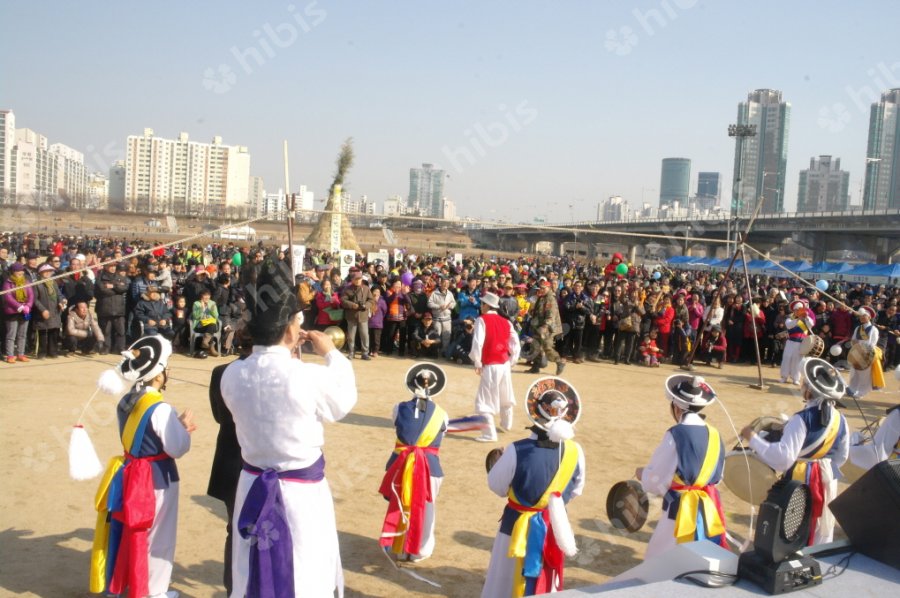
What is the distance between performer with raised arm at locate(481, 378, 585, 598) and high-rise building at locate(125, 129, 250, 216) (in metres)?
103

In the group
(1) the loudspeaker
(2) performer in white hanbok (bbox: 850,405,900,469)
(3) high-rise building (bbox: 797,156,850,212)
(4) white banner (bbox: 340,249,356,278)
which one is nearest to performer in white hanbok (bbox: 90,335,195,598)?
(1) the loudspeaker

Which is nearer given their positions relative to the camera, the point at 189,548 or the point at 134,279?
the point at 189,548

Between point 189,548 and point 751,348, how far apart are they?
1309 centimetres

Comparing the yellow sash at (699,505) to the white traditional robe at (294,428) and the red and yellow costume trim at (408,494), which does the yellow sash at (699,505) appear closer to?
the red and yellow costume trim at (408,494)

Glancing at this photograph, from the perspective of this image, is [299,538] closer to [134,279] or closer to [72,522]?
[72,522]

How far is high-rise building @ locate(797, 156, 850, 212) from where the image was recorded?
5010 inches

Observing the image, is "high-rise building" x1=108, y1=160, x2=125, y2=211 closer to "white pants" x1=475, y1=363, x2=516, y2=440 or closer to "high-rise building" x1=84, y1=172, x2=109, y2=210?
"high-rise building" x1=84, y1=172, x2=109, y2=210

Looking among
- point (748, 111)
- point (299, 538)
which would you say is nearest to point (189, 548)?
point (299, 538)

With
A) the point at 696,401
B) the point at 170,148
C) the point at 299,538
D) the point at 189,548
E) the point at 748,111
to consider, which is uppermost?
the point at 748,111

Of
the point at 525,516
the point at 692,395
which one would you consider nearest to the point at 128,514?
the point at 525,516

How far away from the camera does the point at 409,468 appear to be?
518 centimetres

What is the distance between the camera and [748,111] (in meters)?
160

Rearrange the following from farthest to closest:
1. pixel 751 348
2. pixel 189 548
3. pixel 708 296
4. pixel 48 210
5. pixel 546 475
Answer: pixel 48 210
pixel 708 296
pixel 751 348
pixel 189 548
pixel 546 475

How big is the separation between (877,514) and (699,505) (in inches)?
63.1
